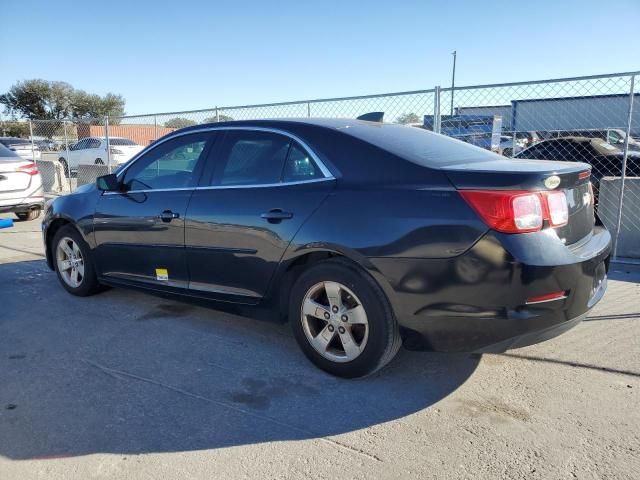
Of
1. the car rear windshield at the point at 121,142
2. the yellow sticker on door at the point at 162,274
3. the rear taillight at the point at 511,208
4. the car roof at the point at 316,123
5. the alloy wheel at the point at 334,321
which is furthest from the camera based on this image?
the car rear windshield at the point at 121,142

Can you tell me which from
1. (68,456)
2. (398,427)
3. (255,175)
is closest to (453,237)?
(398,427)

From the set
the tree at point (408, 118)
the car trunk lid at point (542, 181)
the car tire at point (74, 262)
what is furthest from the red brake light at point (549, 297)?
the tree at point (408, 118)

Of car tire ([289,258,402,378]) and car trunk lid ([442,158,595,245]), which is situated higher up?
car trunk lid ([442,158,595,245])

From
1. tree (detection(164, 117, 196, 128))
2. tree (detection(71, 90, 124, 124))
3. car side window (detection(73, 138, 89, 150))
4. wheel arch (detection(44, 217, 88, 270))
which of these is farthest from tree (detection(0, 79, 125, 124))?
wheel arch (detection(44, 217, 88, 270))

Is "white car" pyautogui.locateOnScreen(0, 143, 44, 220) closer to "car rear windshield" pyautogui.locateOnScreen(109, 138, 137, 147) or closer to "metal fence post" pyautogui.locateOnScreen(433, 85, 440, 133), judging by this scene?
"metal fence post" pyautogui.locateOnScreen(433, 85, 440, 133)

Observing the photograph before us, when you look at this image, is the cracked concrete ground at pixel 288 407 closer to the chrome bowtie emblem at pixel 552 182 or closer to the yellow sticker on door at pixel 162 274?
the yellow sticker on door at pixel 162 274

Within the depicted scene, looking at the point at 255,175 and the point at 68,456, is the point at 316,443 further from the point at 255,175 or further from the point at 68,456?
the point at 255,175

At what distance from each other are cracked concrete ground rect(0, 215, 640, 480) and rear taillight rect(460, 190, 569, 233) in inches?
41.9

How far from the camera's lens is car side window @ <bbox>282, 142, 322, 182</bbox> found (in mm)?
3365

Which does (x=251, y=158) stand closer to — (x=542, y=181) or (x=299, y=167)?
(x=299, y=167)

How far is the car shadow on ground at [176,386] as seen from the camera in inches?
108

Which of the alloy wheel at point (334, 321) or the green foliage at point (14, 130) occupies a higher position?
the green foliage at point (14, 130)

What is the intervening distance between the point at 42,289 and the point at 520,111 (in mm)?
11038

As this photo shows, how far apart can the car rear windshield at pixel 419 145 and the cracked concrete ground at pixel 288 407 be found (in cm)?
136
